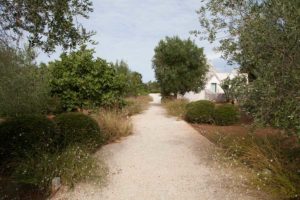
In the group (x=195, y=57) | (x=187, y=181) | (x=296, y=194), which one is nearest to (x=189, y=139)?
(x=187, y=181)

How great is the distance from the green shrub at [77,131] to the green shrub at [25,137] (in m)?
0.44

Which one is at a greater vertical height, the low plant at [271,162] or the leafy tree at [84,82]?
the leafy tree at [84,82]

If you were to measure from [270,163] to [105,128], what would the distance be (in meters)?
6.39

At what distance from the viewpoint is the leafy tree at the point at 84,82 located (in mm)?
17250

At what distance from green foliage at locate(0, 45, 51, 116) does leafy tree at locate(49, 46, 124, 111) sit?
2.44ft

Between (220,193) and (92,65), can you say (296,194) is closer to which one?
(220,193)

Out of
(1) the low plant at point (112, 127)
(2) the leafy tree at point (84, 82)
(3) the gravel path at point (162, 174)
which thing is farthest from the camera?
(2) the leafy tree at point (84, 82)

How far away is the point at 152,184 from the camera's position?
708cm

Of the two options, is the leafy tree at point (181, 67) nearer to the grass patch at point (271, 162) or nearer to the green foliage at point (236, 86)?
the grass patch at point (271, 162)

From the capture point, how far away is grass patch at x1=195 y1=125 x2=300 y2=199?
6.00 m

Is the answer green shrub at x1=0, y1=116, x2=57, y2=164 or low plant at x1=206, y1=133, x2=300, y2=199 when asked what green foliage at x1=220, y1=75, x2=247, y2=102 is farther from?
green shrub at x1=0, y1=116, x2=57, y2=164

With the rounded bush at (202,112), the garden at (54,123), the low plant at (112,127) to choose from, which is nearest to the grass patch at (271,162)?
the garden at (54,123)

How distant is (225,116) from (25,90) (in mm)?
8892

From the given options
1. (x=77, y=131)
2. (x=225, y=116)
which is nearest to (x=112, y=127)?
(x=77, y=131)
